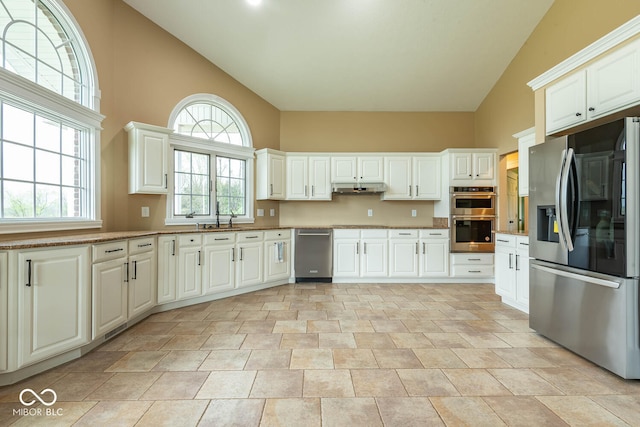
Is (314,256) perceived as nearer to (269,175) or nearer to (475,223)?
(269,175)

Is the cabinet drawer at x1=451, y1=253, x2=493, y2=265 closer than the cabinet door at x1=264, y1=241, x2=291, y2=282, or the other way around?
the cabinet door at x1=264, y1=241, x2=291, y2=282

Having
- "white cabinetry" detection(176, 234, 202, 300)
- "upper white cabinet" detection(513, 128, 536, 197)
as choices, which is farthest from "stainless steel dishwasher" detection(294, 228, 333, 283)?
"upper white cabinet" detection(513, 128, 536, 197)

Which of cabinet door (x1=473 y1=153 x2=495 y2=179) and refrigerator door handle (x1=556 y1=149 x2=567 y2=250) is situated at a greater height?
cabinet door (x1=473 y1=153 x2=495 y2=179)

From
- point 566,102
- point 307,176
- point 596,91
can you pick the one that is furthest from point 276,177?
point 596,91

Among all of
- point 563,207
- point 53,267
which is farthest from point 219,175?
point 563,207

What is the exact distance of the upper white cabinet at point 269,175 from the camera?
17.1 feet

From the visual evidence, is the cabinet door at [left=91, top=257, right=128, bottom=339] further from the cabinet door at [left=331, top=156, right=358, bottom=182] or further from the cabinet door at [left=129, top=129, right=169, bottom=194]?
the cabinet door at [left=331, top=156, right=358, bottom=182]

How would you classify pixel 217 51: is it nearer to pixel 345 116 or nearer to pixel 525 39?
pixel 345 116

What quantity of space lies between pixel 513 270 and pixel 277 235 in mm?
3247

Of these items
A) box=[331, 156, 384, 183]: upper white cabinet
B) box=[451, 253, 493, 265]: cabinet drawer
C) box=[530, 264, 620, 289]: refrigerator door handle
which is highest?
box=[331, 156, 384, 183]: upper white cabinet

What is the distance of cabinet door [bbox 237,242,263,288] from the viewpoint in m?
4.46

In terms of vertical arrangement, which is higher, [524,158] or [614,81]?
[614,81]

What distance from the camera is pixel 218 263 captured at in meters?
4.19

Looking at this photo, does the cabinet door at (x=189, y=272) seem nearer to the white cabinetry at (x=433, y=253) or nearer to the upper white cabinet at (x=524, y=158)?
the white cabinetry at (x=433, y=253)
